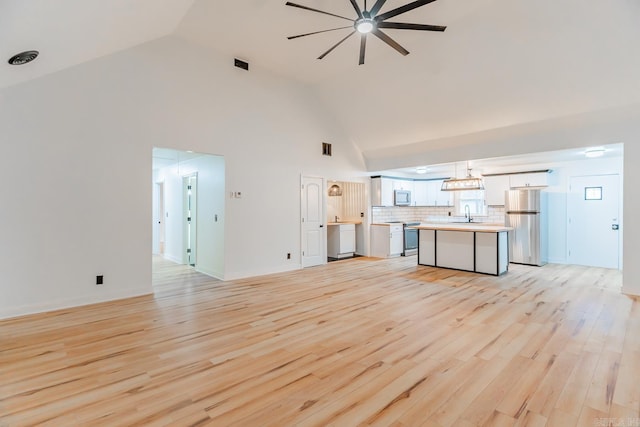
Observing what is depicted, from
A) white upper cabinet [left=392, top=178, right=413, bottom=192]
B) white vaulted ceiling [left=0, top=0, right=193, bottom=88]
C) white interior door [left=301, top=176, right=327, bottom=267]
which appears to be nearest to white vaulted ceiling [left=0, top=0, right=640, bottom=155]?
white vaulted ceiling [left=0, top=0, right=193, bottom=88]

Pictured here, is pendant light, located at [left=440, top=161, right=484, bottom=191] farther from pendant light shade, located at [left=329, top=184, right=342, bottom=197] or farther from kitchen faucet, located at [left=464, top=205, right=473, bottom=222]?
kitchen faucet, located at [left=464, top=205, right=473, bottom=222]

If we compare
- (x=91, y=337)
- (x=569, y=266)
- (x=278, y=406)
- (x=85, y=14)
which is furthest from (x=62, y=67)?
(x=569, y=266)

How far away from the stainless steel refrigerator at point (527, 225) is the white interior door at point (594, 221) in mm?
568

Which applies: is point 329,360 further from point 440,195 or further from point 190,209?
point 440,195

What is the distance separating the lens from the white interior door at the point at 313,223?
701 cm

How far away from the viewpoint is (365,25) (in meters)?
3.29

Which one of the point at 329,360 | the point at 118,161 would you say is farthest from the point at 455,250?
the point at 118,161

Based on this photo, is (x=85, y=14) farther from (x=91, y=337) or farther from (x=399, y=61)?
(x=399, y=61)

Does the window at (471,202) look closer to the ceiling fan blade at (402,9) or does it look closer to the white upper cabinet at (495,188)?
the white upper cabinet at (495,188)

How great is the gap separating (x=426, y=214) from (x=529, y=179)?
321cm

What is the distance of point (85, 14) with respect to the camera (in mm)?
2770

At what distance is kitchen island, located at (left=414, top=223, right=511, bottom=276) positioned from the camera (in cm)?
609

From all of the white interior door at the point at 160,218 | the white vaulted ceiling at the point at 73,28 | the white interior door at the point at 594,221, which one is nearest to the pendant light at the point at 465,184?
the white interior door at the point at 594,221

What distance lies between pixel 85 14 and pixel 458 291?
566 centimetres
